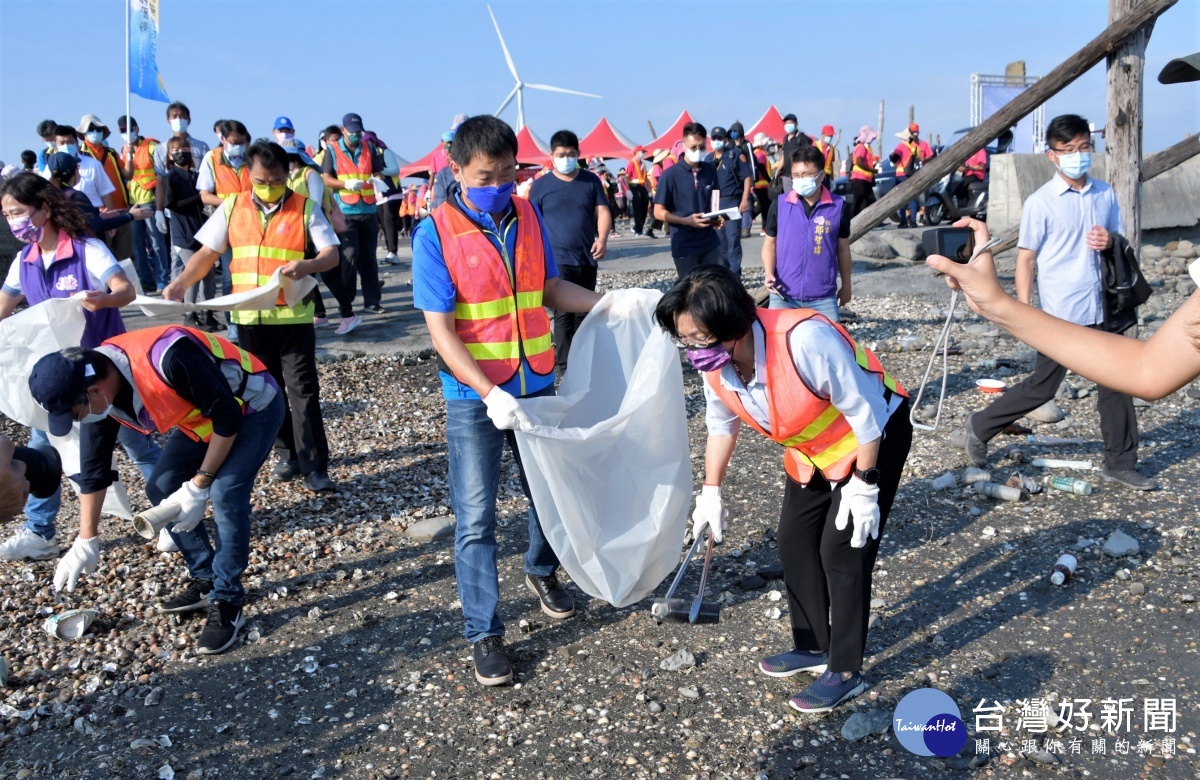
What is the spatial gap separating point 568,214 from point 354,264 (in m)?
2.95

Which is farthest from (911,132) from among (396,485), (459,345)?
(459,345)

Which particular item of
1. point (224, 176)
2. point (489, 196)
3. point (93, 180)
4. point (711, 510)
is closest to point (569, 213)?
point (224, 176)

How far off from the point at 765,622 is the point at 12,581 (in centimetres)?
334

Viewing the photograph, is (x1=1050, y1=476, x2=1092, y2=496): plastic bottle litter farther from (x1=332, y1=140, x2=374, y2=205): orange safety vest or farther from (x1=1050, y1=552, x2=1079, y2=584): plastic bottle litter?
(x1=332, y1=140, x2=374, y2=205): orange safety vest

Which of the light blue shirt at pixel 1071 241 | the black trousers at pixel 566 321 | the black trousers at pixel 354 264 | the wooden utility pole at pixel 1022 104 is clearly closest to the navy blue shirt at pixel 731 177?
the wooden utility pole at pixel 1022 104

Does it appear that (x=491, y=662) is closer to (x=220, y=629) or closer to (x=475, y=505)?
(x=475, y=505)

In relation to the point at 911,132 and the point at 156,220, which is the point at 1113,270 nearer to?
the point at 156,220

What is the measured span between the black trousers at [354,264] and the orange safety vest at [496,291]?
17.1ft

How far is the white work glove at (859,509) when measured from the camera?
2.71 meters

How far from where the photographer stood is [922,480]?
5008 millimetres

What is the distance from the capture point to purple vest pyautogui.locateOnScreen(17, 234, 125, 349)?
419 cm

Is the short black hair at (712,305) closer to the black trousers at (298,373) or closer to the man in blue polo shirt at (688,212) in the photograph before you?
the black trousers at (298,373)

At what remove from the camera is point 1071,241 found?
15.4 ft

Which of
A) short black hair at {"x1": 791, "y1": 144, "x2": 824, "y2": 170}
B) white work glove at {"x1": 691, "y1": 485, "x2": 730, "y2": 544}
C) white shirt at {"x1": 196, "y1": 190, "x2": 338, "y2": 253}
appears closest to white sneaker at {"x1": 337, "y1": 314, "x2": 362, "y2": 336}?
white shirt at {"x1": 196, "y1": 190, "x2": 338, "y2": 253}
